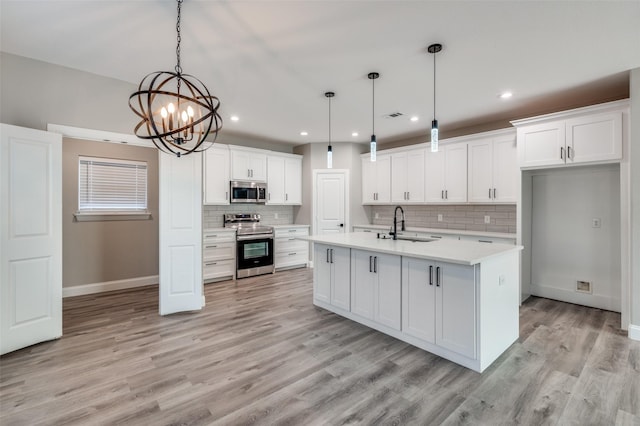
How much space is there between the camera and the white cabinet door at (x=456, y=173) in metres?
5.00

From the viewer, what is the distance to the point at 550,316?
369 centimetres

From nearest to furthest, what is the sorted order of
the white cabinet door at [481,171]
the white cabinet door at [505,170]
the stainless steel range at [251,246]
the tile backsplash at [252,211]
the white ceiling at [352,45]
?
1. the white ceiling at [352,45]
2. the white cabinet door at [505,170]
3. the white cabinet door at [481,171]
4. the stainless steel range at [251,246]
5. the tile backsplash at [252,211]

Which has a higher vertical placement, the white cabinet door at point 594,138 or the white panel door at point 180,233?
the white cabinet door at point 594,138

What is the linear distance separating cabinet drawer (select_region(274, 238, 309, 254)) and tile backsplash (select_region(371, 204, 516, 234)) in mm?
1847

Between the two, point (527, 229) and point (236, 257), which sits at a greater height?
point (527, 229)

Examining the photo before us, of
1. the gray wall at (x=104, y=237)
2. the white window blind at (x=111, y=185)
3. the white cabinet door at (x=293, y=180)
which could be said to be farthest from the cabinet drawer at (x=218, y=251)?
the white cabinet door at (x=293, y=180)

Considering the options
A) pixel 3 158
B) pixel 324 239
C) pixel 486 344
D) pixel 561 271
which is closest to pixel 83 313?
pixel 3 158

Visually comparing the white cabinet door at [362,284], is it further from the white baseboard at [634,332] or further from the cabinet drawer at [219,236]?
the cabinet drawer at [219,236]

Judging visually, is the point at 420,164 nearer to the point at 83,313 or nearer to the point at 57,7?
the point at 57,7

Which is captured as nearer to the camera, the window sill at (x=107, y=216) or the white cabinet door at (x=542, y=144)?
the white cabinet door at (x=542, y=144)

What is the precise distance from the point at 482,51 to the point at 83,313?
532 cm

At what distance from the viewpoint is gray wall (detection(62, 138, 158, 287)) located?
4418 millimetres

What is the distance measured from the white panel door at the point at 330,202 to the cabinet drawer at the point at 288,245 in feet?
1.51

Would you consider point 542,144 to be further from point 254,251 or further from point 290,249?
point 254,251
